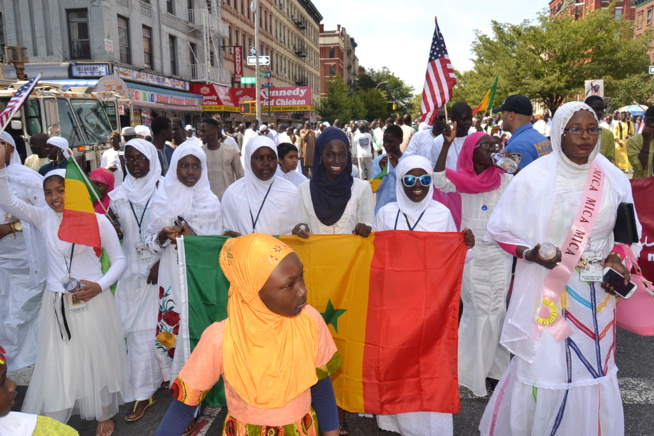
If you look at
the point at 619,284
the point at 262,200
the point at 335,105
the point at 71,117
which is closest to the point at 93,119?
the point at 71,117

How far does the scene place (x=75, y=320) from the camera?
3537mm

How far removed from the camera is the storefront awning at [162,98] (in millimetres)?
23125

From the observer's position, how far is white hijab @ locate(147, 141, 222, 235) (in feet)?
12.7

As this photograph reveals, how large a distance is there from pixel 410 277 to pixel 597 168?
1314 millimetres

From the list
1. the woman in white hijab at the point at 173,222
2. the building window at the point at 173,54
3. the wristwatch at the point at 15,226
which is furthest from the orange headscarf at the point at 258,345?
the building window at the point at 173,54

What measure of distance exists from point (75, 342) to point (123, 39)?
24425 mm

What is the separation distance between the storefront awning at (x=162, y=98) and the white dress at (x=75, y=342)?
2063 cm

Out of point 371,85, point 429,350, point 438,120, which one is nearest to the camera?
point 429,350

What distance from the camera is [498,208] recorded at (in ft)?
10.0

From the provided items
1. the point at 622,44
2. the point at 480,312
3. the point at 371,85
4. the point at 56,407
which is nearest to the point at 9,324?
the point at 56,407

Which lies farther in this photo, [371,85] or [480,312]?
[371,85]

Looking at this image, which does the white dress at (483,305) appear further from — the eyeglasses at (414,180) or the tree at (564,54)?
the tree at (564,54)

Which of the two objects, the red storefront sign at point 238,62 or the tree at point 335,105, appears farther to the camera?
the tree at point 335,105

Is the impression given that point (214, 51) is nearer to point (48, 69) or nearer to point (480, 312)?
point (48, 69)
